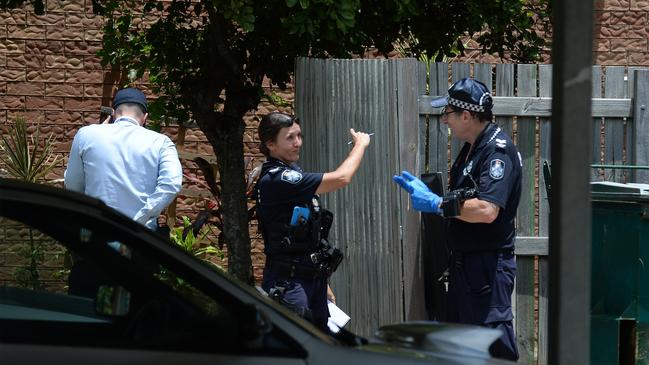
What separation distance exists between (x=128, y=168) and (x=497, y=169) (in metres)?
2.09

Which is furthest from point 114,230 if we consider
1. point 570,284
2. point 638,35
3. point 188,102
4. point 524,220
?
point 638,35

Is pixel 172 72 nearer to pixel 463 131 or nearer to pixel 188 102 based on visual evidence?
pixel 188 102

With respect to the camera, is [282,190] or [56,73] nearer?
[282,190]

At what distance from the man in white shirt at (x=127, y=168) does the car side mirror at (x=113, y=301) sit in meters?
2.84

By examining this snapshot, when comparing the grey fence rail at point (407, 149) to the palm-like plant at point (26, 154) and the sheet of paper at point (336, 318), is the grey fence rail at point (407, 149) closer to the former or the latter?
the sheet of paper at point (336, 318)

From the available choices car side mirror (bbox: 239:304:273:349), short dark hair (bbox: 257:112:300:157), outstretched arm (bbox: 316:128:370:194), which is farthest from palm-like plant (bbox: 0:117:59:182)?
car side mirror (bbox: 239:304:273:349)

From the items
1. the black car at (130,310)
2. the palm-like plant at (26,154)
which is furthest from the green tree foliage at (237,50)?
the black car at (130,310)

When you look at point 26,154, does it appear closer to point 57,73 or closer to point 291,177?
point 57,73

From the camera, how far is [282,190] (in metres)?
5.73

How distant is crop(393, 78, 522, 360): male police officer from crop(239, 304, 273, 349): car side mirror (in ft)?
8.26

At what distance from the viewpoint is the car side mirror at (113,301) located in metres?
3.47

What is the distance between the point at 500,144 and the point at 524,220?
1222 millimetres

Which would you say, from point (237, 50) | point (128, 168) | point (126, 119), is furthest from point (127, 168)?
point (237, 50)

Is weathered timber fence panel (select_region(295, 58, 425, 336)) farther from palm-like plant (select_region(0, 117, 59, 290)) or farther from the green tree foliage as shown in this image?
palm-like plant (select_region(0, 117, 59, 290))
